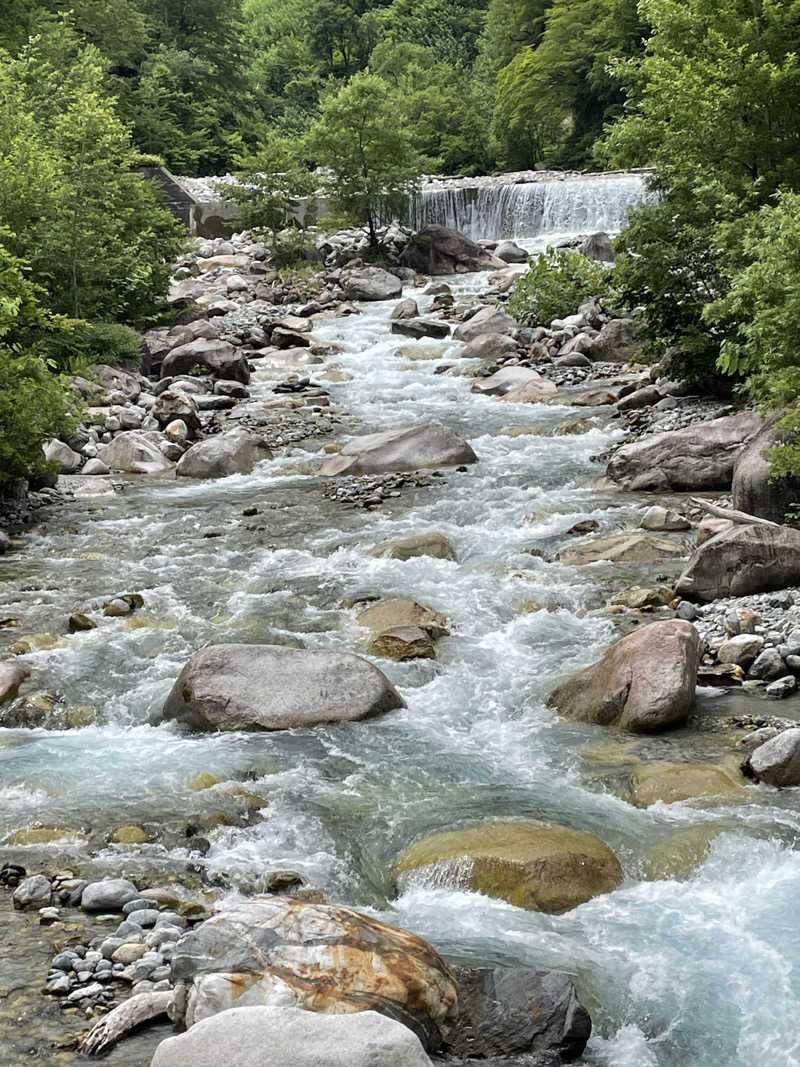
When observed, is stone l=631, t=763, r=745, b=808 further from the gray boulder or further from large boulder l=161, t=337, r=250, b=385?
the gray boulder

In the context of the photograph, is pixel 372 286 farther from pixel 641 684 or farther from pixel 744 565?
pixel 641 684

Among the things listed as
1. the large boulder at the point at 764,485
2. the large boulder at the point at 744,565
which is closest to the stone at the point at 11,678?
the large boulder at the point at 744,565

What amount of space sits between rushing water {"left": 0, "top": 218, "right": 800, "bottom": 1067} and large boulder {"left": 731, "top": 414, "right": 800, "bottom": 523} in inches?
58.9

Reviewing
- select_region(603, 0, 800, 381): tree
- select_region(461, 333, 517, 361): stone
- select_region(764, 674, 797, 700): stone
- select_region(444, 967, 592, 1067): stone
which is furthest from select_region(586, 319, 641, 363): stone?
select_region(444, 967, 592, 1067): stone

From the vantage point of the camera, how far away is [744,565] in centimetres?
923

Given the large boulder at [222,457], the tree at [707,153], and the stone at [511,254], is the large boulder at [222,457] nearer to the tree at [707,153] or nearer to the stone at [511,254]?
the tree at [707,153]

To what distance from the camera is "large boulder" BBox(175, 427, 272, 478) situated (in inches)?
603

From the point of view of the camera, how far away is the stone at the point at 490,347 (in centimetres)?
2142

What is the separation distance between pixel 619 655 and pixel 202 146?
155 feet

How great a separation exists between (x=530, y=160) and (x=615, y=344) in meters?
33.0

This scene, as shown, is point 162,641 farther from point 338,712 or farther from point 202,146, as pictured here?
point 202,146

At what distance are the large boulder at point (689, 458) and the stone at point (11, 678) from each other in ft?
24.5

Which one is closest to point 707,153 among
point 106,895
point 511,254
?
point 106,895

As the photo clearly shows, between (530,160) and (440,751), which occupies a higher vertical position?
(530,160)
